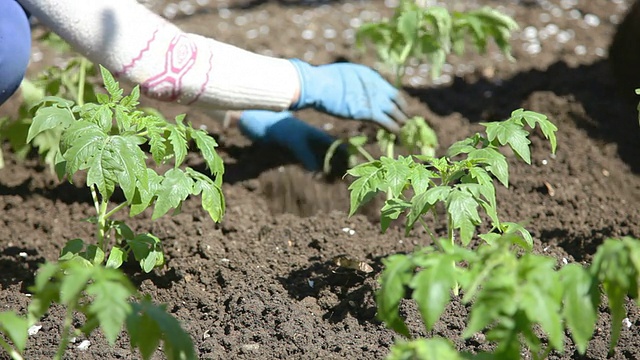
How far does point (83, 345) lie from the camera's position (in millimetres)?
2398

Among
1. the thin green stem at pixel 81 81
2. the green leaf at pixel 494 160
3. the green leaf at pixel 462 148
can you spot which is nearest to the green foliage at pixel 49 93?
the thin green stem at pixel 81 81

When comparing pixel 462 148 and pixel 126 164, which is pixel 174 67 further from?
pixel 462 148

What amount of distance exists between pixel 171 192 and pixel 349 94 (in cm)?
136

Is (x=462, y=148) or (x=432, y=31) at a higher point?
(x=462, y=148)

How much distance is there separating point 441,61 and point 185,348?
211 centimetres

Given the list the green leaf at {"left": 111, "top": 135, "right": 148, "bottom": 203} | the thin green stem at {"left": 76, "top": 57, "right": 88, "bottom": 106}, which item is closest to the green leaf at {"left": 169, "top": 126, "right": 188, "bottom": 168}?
the green leaf at {"left": 111, "top": 135, "right": 148, "bottom": 203}

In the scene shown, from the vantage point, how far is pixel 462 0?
5422 millimetres

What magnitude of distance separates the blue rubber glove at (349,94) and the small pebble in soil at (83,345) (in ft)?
4.40

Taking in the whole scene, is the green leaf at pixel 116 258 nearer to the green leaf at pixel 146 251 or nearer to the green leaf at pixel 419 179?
the green leaf at pixel 146 251

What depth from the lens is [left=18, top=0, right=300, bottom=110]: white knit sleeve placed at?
2881 millimetres

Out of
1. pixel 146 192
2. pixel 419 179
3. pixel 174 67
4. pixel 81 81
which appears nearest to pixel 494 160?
pixel 419 179

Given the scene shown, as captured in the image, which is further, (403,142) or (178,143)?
(403,142)

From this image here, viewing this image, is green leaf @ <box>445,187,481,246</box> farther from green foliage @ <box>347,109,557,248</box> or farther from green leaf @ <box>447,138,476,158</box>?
green leaf @ <box>447,138,476,158</box>

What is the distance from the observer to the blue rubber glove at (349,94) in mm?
3418
